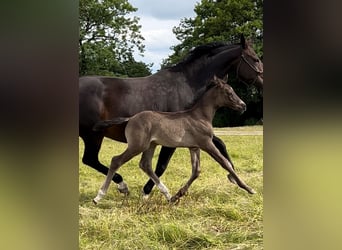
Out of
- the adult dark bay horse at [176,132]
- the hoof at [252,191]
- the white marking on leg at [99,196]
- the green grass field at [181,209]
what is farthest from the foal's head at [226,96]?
the white marking on leg at [99,196]

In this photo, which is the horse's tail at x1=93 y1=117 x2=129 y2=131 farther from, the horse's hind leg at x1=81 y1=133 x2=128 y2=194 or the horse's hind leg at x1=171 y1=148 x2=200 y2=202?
the horse's hind leg at x1=171 y1=148 x2=200 y2=202

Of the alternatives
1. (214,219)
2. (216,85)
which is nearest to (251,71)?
(216,85)

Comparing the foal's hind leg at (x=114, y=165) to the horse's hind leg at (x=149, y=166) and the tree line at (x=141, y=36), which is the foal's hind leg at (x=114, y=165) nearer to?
the horse's hind leg at (x=149, y=166)

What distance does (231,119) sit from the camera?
1.69m

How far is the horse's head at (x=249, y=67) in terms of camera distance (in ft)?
5.40

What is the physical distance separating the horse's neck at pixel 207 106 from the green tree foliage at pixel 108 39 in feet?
0.83

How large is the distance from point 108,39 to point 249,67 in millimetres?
593

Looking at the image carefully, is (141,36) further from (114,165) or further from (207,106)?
(114,165)

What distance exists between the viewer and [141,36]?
1668mm

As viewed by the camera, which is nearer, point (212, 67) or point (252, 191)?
point (252, 191)

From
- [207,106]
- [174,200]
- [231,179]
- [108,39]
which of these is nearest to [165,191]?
[174,200]

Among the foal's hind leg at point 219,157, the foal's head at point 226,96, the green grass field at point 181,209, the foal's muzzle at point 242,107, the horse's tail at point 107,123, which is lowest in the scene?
the green grass field at point 181,209
